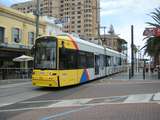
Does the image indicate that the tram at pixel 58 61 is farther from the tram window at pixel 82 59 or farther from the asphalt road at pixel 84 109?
the asphalt road at pixel 84 109

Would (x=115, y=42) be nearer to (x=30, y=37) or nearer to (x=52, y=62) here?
(x=30, y=37)


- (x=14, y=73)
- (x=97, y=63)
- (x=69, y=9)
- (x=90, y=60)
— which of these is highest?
(x=69, y=9)

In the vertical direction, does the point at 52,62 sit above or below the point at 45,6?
below

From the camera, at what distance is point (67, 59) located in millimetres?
25188

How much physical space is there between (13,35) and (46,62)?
22118 mm

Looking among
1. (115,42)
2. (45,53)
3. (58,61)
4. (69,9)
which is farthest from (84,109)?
(115,42)

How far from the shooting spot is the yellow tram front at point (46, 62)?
23.8 metres

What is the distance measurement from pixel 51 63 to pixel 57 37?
1.68 m

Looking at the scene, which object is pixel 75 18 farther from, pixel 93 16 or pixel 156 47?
pixel 156 47

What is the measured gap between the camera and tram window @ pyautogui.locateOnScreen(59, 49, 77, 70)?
2433 centimetres

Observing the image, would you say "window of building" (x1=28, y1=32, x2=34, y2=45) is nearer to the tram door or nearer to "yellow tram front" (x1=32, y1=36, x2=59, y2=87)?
the tram door

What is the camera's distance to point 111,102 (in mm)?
17547

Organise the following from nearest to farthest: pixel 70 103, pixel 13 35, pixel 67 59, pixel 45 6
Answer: pixel 70 103 < pixel 67 59 < pixel 13 35 < pixel 45 6

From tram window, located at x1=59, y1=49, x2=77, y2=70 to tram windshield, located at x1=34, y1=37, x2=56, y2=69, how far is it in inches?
19.9
